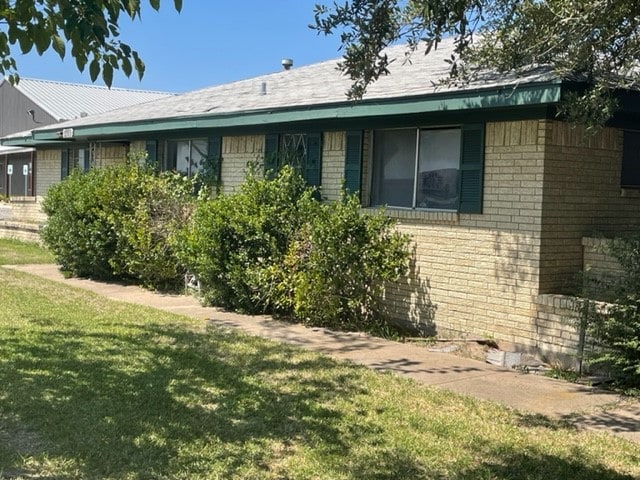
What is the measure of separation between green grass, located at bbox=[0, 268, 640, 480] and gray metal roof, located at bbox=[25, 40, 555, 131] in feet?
9.71

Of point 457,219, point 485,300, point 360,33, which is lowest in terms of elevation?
point 485,300

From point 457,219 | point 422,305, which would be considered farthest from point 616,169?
point 422,305

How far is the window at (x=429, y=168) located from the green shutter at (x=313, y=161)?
1.08 meters

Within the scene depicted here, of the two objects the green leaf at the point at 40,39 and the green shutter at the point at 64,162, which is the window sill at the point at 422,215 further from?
the green shutter at the point at 64,162

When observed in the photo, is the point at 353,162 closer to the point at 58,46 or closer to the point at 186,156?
the point at 186,156

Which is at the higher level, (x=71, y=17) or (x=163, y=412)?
(x=71, y=17)

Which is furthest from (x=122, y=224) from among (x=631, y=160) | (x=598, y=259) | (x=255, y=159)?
(x=631, y=160)

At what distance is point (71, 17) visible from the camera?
3.76m

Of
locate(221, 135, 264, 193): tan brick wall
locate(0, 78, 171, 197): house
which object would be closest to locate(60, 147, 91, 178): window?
locate(221, 135, 264, 193): tan brick wall

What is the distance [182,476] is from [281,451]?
746mm

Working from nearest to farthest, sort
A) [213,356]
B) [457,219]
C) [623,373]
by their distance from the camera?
1. [623,373]
2. [213,356]
3. [457,219]

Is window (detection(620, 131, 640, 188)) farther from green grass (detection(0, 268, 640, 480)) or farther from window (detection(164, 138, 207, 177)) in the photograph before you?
window (detection(164, 138, 207, 177))

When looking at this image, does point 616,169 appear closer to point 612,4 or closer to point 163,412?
point 612,4

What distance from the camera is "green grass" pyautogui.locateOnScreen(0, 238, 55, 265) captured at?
56.1 feet
